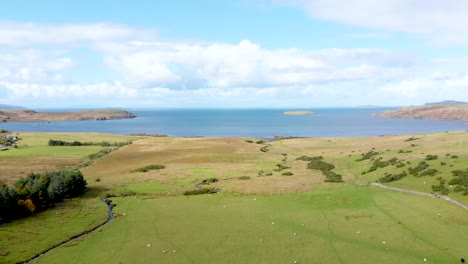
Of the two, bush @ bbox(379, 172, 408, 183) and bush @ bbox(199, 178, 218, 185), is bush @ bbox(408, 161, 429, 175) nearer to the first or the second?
bush @ bbox(379, 172, 408, 183)

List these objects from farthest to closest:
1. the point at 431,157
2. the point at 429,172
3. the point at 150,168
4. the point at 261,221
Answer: the point at 150,168, the point at 431,157, the point at 429,172, the point at 261,221

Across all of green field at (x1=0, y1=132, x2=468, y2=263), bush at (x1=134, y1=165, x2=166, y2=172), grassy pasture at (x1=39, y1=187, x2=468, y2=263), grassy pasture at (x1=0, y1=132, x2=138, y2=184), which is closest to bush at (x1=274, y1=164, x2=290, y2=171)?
green field at (x1=0, y1=132, x2=468, y2=263)

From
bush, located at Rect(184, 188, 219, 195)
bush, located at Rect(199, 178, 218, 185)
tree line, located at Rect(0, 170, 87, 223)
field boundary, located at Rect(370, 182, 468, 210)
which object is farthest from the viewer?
bush, located at Rect(199, 178, 218, 185)

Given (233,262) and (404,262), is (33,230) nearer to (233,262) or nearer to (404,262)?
(233,262)

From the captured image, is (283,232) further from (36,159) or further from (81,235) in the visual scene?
(36,159)

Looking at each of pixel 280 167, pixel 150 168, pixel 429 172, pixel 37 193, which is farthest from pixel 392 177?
pixel 37 193

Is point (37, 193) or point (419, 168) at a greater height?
point (419, 168)

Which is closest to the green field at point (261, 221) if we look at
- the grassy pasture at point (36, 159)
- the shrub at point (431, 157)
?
the shrub at point (431, 157)
